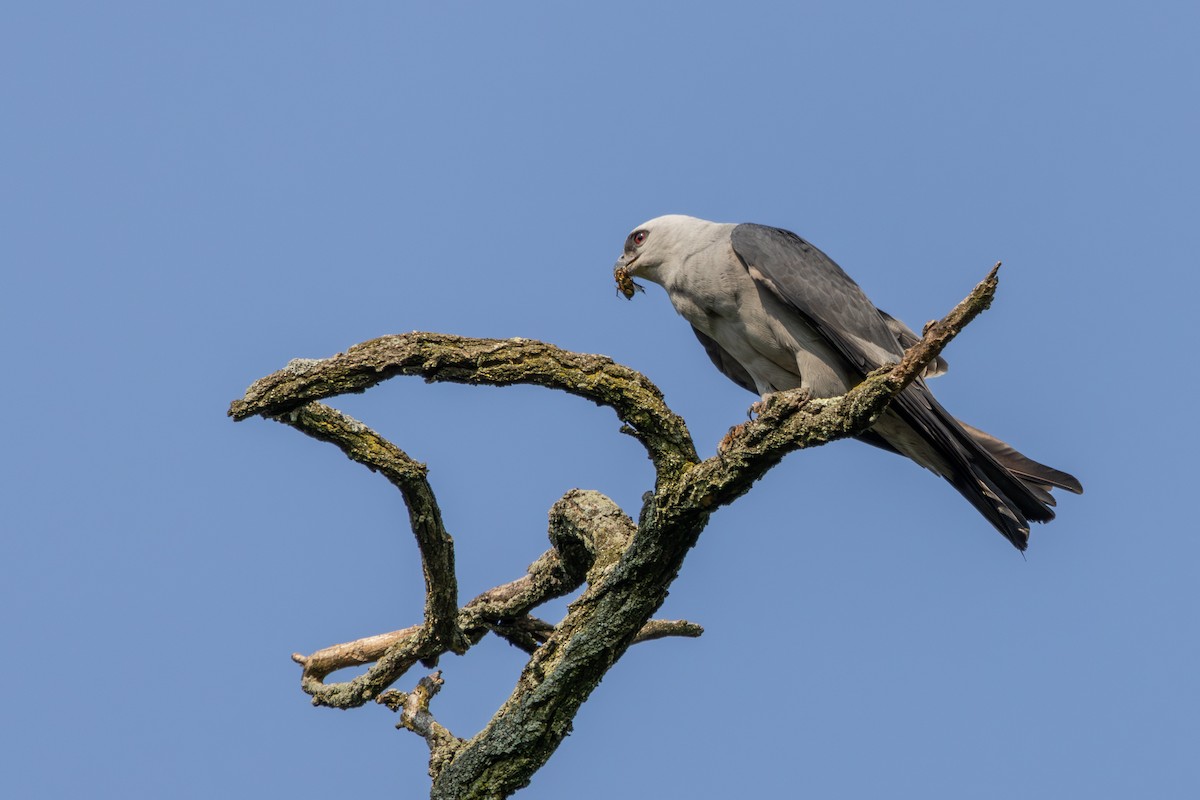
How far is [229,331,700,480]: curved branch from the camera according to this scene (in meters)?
4.86

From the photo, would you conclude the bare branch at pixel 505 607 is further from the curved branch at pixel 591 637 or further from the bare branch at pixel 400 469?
the bare branch at pixel 400 469

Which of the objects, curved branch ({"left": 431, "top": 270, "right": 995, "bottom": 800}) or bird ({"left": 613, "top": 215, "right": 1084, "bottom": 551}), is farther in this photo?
bird ({"left": 613, "top": 215, "right": 1084, "bottom": 551})

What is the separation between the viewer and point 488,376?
5.07 meters

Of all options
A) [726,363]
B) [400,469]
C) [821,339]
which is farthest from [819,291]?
[400,469]

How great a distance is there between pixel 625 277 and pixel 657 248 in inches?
18.8

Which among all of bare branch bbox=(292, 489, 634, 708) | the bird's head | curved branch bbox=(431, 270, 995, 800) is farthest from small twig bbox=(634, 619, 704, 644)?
the bird's head

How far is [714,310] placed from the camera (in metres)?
7.40

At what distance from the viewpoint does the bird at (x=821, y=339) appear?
650cm

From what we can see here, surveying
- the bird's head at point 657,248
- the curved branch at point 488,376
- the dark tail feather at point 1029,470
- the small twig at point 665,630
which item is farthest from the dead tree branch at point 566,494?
the bird's head at point 657,248

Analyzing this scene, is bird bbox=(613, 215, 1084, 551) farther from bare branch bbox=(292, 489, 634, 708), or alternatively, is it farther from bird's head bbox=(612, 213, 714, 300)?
bare branch bbox=(292, 489, 634, 708)

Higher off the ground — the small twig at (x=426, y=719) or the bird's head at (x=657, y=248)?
the bird's head at (x=657, y=248)

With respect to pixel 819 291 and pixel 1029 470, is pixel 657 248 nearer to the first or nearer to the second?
pixel 819 291

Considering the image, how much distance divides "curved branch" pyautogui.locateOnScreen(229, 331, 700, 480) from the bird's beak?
305 centimetres

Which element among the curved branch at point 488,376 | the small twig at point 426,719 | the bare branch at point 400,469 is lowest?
the small twig at point 426,719
